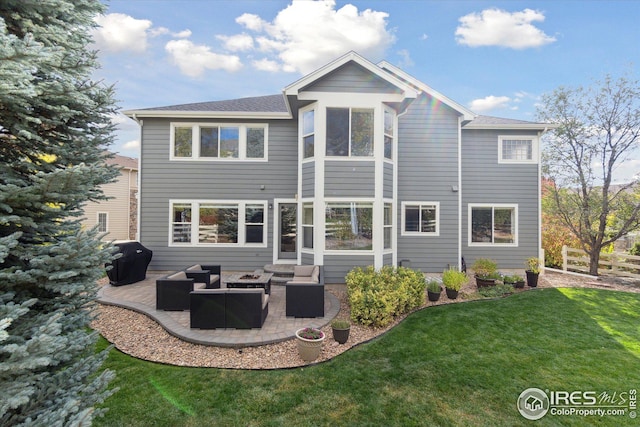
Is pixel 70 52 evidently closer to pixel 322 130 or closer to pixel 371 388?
pixel 371 388

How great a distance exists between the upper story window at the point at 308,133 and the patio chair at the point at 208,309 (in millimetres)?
5417

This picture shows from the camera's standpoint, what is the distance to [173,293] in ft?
20.9

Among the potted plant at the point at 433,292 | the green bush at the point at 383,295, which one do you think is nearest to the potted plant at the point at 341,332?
the green bush at the point at 383,295

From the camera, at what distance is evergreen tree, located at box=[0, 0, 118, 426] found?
198 cm

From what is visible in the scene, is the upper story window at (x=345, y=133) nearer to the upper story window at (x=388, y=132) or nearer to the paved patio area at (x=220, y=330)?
the upper story window at (x=388, y=132)

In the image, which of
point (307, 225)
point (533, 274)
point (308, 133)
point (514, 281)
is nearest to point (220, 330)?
point (307, 225)

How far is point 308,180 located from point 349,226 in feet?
6.74

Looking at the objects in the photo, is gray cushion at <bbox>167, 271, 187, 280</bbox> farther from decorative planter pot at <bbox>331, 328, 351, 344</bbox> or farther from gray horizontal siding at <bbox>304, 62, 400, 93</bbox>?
gray horizontal siding at <bbox>304, 62, 400, 93</bbox>

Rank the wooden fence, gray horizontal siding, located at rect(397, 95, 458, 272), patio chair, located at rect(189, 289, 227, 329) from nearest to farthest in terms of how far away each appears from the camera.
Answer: patio chair, located at rect(189, 289, 227, 329)
the wooden fence
gray horizontal siding, located at rect(397, 95, 458, 272)

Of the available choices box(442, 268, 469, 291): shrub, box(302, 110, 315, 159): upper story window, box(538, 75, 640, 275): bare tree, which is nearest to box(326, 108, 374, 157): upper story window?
box(302, 110, 315, 159): upper story window

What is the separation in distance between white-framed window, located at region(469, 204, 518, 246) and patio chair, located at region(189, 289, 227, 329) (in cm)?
1004

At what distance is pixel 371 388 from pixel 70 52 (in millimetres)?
5430

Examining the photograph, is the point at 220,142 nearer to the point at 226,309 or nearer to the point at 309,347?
the point at 226,309

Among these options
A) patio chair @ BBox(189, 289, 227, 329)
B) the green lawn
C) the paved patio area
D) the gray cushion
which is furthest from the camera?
the gray cushion
